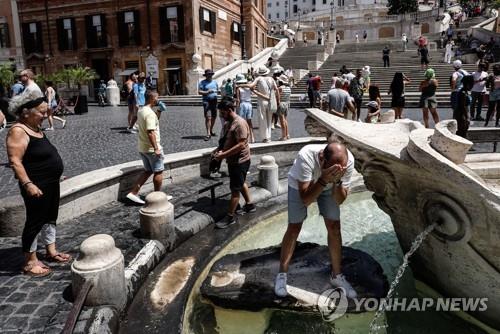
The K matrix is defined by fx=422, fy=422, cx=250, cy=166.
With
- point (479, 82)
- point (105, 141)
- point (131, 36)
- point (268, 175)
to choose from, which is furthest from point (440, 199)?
point (131, 36)

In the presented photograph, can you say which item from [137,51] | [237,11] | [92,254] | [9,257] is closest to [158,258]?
[92,254]

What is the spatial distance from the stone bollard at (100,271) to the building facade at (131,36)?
25.7 meters

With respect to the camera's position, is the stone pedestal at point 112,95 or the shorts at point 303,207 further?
the stone pedestal at point 112,95

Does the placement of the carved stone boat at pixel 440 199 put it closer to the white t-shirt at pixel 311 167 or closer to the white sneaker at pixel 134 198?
the white t-shirt at pixel 311 167

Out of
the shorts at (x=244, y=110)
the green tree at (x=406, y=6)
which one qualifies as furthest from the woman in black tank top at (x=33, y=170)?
the green tree at (x=406, y=6)

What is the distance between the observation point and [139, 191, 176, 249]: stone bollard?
4.13 m

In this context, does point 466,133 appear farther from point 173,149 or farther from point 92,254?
point 92,254

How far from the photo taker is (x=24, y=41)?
1260 inches

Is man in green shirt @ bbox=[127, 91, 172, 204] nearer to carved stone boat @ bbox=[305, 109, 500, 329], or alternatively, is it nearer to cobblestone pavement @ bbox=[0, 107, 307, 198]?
cobblestone pavement @ bbox=[0, 107, 307, 198]

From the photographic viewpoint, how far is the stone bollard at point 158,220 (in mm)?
4129

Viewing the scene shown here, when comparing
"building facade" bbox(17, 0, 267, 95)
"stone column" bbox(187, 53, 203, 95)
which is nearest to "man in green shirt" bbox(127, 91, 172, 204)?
"stone column" bbox(187, 53, 203, 95)

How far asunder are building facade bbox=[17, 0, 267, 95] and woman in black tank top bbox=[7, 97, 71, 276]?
24899 mm

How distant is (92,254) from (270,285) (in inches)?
55.3

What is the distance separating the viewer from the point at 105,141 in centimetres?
1001
